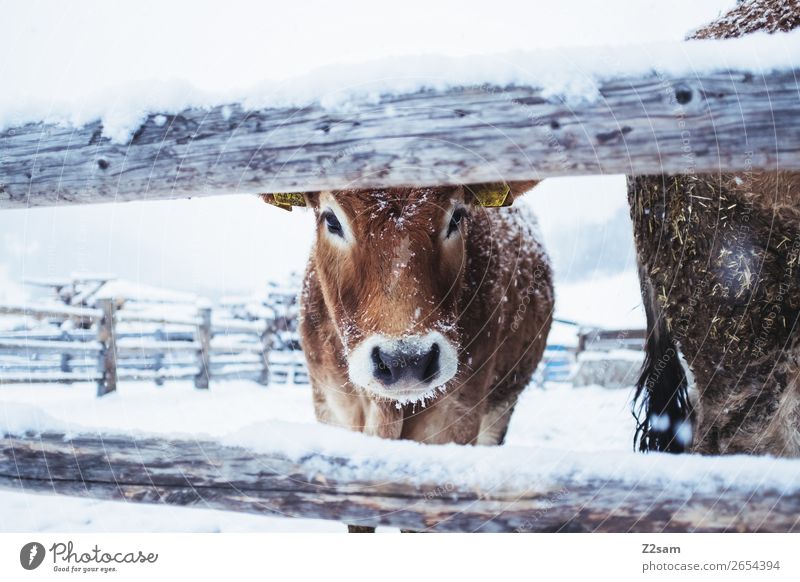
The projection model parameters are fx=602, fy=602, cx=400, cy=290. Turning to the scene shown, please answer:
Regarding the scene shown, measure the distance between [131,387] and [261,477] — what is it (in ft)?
20.3

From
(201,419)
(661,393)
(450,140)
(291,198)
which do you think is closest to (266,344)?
(201,419)

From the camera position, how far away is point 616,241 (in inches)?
129

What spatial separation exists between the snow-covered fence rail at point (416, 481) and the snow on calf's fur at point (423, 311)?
1.62 ft

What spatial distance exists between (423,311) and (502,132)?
0.84 meters

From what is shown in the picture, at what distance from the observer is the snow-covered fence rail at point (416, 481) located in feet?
3.66

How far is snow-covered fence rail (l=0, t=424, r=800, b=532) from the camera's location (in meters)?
1.12

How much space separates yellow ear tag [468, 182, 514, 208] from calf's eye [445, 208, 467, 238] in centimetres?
9

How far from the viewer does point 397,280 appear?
1851 mm

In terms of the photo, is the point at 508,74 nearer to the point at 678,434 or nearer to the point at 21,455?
the point at 21,455

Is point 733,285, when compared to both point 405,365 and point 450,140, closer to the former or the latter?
point 405,365

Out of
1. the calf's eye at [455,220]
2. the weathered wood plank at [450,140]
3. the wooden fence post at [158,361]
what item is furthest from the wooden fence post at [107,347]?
the weathered wood plank at [450,140]

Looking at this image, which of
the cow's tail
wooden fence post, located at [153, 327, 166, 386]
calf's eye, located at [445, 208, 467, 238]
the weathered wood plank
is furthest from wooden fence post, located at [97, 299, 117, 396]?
the weathered wood plank

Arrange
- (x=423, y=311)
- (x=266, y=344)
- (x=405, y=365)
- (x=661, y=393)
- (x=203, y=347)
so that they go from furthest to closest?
(x=266, y=344) → (x=203, y=347) → (x=661, y=393) → (x=423, y=311) → (x=405, y=365)

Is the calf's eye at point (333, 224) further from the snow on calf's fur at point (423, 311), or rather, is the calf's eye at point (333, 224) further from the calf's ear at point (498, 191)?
the calf's ear at point (498, 191)
